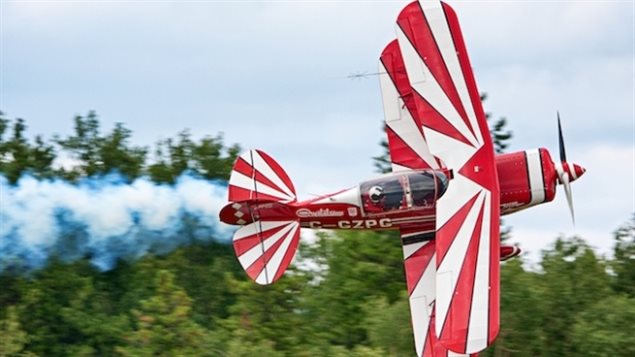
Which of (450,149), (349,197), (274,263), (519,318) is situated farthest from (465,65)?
(519,318)

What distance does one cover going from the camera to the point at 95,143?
44.2 m

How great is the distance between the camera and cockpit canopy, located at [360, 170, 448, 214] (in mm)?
22672

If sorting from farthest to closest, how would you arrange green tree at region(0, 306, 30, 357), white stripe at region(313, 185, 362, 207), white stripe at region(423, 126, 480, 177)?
green tree at region(0, 306, 30, 357) → white stripe at region(313, 185, 362, 207) → white stripe at region(423, 126, 480, 177)

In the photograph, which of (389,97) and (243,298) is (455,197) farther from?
(243,298)

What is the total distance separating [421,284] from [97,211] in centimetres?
730

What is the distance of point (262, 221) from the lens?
78.3 feet

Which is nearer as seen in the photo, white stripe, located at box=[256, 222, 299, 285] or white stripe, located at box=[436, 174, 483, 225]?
white stripe, located at box=[436, 174, 483, 225]

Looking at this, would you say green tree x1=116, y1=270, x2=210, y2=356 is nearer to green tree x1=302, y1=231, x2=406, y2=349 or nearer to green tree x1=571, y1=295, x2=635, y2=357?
green tree x1=302, y1=231, x2=406, y2=349

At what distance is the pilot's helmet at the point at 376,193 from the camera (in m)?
22.9

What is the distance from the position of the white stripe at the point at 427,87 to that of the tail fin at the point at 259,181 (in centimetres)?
260

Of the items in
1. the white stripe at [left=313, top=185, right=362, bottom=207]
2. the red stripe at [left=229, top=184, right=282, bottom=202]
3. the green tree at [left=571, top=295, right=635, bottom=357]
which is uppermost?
the red stripe at [left=229, top=184, right=282, bottom=202]

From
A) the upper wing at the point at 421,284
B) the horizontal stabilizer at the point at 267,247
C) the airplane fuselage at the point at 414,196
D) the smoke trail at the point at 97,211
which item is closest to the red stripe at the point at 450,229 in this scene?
the airplane fuselage at the point at 414,196

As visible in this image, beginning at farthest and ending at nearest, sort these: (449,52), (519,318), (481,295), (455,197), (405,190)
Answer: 1. (519,318)
2. (405,190)
3. (449,52)
4. (455,197)
5. (481,295)

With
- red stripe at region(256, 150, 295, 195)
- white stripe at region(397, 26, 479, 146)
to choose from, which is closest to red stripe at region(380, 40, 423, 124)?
white stripe at region(397, 26, 479, 146)
